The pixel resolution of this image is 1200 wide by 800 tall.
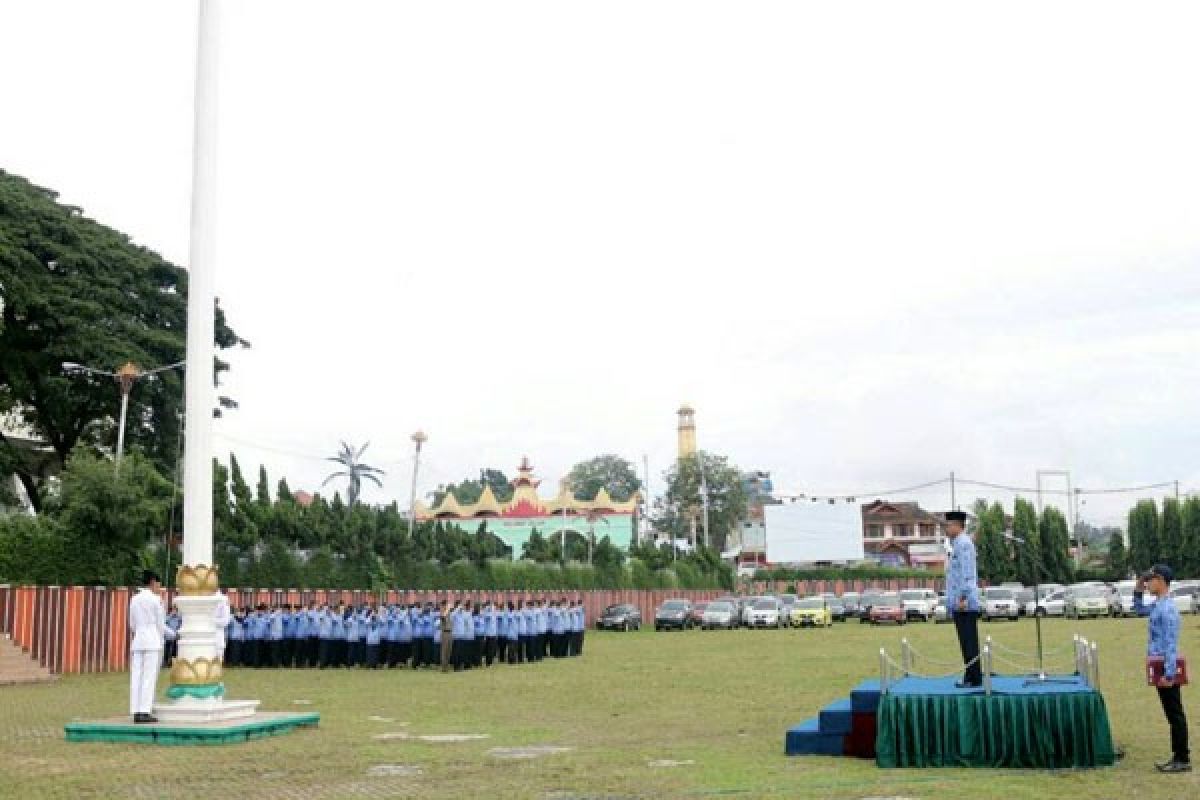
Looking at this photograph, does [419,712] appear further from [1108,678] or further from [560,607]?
[560,607]

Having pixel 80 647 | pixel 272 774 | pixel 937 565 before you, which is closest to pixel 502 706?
pixel 272 774

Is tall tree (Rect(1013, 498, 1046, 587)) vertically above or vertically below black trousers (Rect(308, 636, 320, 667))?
above

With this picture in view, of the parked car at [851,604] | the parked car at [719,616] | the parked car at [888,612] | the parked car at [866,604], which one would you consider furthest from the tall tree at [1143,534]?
the parked car at [719,616]

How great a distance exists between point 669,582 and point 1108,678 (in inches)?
1791

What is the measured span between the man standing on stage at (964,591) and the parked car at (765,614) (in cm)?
3851

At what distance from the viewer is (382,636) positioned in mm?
27547

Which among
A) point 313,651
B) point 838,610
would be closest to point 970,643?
point 313,651

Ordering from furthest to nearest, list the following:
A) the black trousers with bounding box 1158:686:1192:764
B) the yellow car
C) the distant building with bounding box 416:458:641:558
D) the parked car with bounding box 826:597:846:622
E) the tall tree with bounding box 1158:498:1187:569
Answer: the distant building with bounding box 416:458:641:558 → the tall tree with bounding box 1158:498:1187:569 → the parked car with bounding box 826:597:846:622 → the yellow car → the black trousers with bounding box 1158:686:1192:764

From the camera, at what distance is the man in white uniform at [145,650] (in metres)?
14.5

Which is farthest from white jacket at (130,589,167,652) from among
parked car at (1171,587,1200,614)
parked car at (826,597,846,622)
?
parked car at (1171,587,1200,614)

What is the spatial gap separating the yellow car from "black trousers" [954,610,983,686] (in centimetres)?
3891

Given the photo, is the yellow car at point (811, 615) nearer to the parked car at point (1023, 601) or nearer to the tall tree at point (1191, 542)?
the parked car at point (1023, 601)

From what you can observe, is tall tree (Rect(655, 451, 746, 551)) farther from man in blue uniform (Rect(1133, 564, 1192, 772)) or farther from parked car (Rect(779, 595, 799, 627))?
man in blue uniform (Rect(1133, 564, 1192, 772))

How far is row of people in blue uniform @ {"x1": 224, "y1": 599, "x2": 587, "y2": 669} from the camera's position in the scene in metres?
27.3
